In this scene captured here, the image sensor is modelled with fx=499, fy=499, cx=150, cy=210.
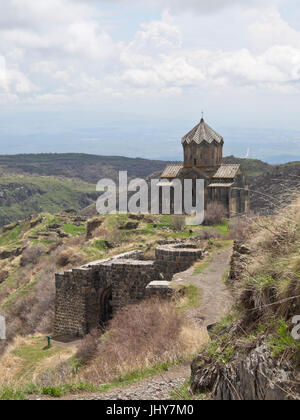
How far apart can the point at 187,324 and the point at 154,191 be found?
3272cm

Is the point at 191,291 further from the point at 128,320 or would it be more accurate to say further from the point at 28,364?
the point at 28,364

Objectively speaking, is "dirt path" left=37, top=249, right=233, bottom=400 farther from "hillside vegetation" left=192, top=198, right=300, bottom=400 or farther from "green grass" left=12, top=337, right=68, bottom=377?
"green grass" left=12, top=337, right=68, bottom=377

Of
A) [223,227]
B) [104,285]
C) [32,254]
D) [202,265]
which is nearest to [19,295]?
[32,254]

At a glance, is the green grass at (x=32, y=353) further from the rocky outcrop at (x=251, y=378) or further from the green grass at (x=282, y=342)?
the green grass at (x=282, y=342)

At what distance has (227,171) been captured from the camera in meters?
38.9

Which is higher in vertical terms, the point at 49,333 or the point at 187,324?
the point at 187,324

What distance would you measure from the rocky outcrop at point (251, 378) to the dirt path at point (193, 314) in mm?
771

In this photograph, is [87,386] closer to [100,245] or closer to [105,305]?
[105,305]

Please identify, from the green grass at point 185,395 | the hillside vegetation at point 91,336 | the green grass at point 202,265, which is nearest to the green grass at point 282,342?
the green grass at point 185,395

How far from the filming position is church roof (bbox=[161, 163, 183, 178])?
40625 millimetres

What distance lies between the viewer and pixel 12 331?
835 inches

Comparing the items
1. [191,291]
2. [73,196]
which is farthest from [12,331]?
[73,196]

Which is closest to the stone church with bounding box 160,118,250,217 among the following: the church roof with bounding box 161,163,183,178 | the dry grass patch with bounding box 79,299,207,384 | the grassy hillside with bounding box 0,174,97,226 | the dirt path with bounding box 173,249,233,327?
the church roof with bounding box 161,163,183,178

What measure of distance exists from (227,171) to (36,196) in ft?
436
